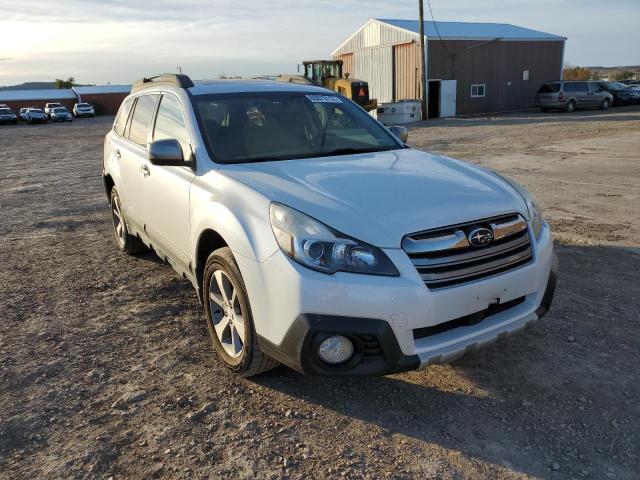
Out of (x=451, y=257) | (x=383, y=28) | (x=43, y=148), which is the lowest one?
(x=43, y=148)

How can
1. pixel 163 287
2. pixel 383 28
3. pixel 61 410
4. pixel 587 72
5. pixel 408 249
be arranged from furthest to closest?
1. pixel 587 72
2. pixel 383 28
3. pixel 163 287
4. pixel 61 410
5. pixel 408 249

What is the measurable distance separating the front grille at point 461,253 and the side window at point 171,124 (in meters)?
1.81

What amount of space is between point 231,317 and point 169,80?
229 cm

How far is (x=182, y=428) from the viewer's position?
2.89 m

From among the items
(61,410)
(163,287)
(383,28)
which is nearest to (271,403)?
(61,410)

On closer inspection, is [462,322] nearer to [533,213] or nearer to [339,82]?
[533,213]

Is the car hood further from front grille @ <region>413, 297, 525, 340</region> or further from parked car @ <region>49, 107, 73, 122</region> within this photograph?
parked car @ <region>49, 107, 73, 122</region>

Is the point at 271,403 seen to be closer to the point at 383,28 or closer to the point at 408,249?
the point at 408,249

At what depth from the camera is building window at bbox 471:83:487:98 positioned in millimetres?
33588

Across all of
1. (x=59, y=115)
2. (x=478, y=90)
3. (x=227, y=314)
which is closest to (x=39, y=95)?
(x=59, y=115)

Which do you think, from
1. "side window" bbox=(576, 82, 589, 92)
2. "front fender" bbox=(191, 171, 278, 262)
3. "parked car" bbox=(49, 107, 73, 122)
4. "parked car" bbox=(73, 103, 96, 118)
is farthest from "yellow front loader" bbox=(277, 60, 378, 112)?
"parked car" bbox=(73, 103, 96, 118)

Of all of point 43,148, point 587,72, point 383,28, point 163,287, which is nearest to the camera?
point 163,287

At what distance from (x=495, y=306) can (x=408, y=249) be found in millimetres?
692

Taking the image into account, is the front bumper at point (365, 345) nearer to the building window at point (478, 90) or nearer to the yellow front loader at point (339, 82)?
the yellow front loader at point (339, 82)
